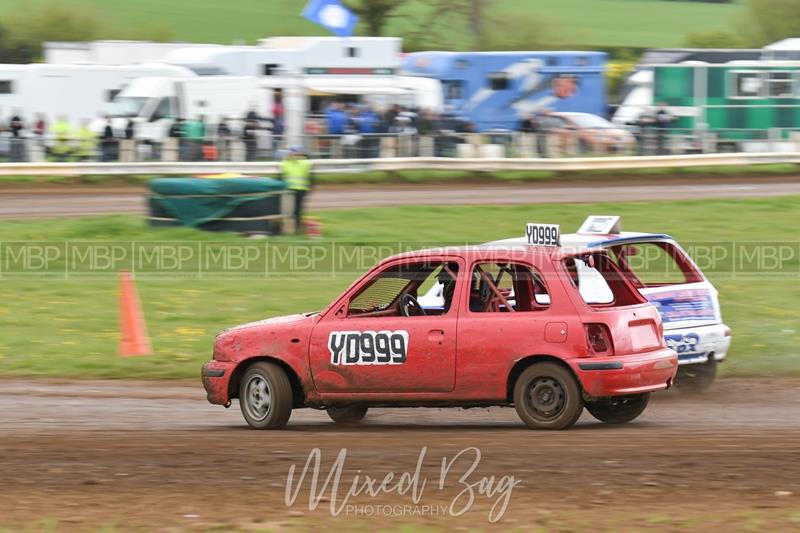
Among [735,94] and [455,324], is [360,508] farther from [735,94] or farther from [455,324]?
[735,94]

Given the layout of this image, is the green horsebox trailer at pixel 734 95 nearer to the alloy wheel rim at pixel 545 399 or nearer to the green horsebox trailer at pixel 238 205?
the green horsebox trailer at pixel 238 205

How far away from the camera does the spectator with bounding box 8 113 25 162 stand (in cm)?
3188

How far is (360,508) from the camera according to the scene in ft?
22.3

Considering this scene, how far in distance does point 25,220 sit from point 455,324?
17124 millimetres

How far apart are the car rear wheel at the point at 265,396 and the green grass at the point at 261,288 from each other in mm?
3447

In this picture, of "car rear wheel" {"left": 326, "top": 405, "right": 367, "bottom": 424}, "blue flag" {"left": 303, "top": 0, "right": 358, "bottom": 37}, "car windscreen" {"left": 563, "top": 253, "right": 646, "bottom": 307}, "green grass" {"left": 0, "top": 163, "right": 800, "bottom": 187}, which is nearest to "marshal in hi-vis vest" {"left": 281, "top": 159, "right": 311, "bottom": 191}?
"green grass" {"left": 0, "top": 163, "right": 800, "bottom": 187}

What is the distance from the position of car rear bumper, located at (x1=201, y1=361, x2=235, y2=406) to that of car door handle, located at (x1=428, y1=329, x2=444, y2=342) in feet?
5.25

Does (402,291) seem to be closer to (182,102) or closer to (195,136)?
(195,136)

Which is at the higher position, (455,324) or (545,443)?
(455,324)

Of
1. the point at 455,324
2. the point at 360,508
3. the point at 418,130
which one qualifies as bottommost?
the point at 360,508

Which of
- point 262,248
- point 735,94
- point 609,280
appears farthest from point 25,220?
point 735,94

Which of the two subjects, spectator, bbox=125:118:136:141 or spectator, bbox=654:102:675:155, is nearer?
spectator, bbox=125:118:136:141

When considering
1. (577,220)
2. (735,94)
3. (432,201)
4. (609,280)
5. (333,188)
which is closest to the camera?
(609,280)

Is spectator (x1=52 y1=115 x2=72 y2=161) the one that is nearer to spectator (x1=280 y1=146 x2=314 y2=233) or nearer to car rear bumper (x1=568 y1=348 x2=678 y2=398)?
spectator (x1=280 y1=146 x2=314 y2=233)
